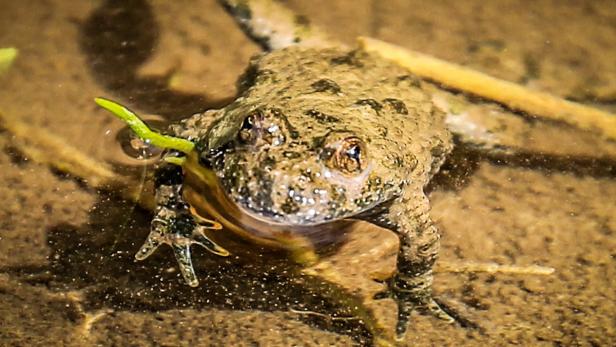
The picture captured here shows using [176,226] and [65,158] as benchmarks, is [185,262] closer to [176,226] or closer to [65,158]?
[176,226]

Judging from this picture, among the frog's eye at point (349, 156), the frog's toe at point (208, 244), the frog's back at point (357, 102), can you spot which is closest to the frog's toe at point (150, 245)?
the frog's toe at point (208, 244)

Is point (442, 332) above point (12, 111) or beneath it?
beneath

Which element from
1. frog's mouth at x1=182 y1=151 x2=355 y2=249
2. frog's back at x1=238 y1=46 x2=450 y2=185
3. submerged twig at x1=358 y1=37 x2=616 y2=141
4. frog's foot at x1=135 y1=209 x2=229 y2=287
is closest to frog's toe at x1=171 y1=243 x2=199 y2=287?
frog's foot at x1=135 y1=209 x2=229 y2=287

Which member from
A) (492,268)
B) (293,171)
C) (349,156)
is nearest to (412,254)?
(492,268)

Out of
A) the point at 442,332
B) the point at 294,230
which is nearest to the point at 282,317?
the point at 294,230

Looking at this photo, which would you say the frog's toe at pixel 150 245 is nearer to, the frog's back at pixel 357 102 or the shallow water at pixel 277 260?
the shallow water at pixel 277 260

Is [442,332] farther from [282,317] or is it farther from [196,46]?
[196,46]

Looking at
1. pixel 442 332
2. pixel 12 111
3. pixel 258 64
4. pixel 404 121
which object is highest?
pixel 12 111
